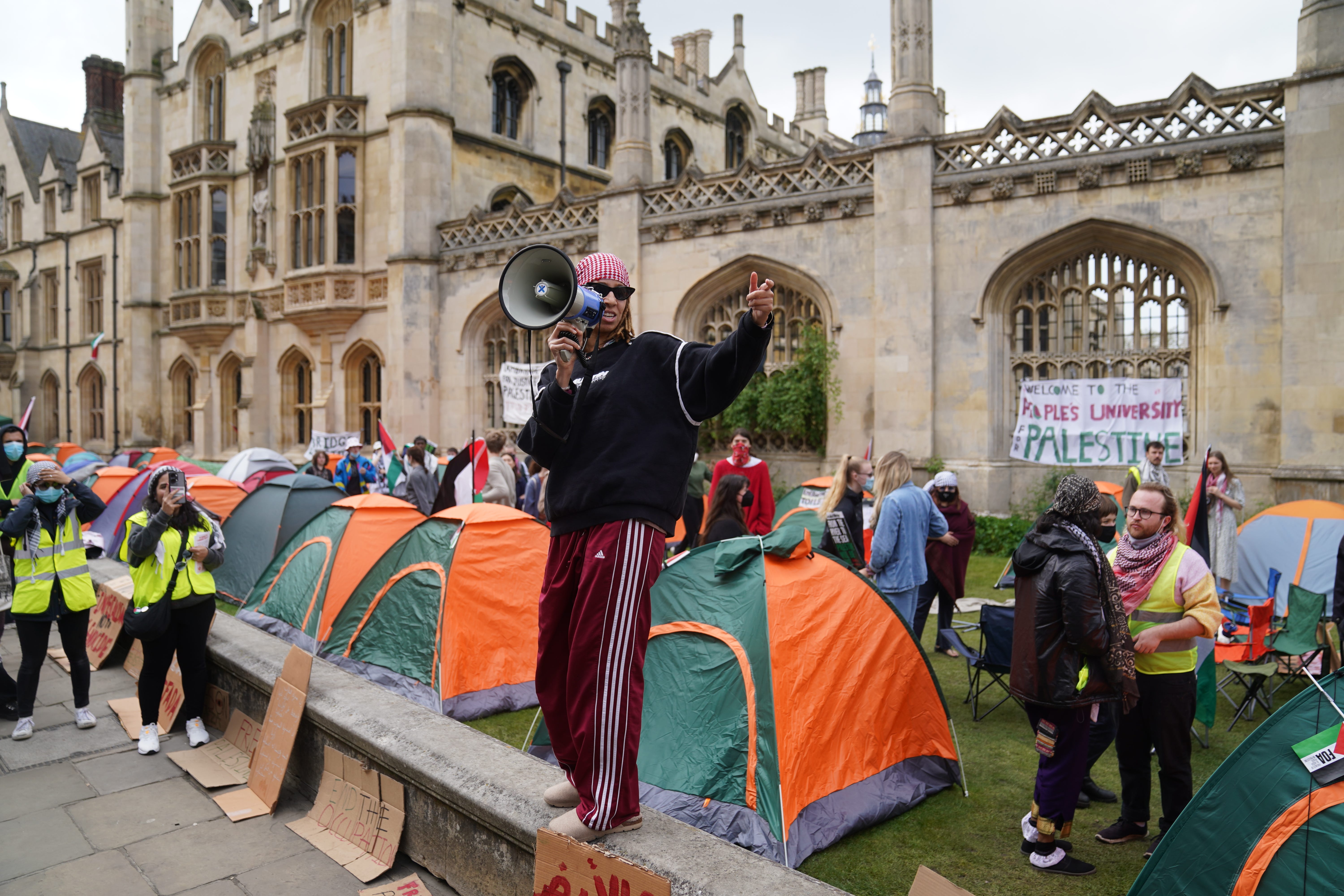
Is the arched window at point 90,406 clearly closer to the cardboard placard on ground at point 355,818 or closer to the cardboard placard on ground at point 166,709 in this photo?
the cardboard placard on ground at point 166,709

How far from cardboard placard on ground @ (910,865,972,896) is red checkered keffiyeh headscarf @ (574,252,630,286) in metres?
1.95

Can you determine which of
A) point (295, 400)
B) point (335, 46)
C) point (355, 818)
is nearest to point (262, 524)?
point (355, 818)

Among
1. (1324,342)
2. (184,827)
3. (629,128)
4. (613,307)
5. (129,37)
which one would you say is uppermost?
(129,37)

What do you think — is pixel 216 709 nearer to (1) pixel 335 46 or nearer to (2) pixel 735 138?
(1) pixel 335 46

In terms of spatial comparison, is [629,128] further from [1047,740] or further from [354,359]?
[1047,740]

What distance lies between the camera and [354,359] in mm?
20766

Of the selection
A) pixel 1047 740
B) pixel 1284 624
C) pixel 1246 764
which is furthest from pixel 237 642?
pixel 1284 624

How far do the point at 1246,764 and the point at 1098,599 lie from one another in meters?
0.86

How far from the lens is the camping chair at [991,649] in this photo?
563 cm

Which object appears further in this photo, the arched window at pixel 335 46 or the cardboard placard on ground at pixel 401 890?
the arched window at pixel 335 46

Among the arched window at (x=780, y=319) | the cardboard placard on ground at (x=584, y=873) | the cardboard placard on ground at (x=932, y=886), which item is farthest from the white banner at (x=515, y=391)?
the cardboard placard on ground at (x=932, y=886)

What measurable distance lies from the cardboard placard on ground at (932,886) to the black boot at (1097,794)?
269 centimetres

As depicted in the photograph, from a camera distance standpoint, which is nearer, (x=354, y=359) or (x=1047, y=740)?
(x=1047, y=740)

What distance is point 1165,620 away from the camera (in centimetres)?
391
